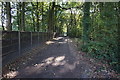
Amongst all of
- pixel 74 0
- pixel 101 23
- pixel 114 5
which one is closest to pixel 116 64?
pixel 101 23

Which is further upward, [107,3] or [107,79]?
[107,3]

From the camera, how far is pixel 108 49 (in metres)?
6.11

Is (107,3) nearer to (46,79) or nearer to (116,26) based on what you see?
(116,26)

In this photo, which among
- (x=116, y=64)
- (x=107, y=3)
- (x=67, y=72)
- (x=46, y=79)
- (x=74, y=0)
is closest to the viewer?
(x=46, y=79)

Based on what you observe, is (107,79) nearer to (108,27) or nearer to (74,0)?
(108,27)

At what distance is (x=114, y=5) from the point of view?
5906mm

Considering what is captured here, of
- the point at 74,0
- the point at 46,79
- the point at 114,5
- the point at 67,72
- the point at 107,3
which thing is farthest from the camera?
the point at 74,0

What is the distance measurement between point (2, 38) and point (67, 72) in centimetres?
306

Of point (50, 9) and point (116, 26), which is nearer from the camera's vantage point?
point (116, 26)

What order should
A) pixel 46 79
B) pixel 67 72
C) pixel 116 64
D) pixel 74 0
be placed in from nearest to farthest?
1. pixel 46 79
2. pixel 67 72
3. pixel 116 64
4. pixel 74 0

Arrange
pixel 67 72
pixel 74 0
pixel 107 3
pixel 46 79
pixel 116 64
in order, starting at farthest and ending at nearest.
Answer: pixel 74 0 → pixel 107 3 → pixel 116 64 → pixel 67 72 → pixel 46 79

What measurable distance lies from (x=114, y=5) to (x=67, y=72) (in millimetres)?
3960

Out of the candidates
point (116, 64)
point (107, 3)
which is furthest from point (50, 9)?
point (116, 64)

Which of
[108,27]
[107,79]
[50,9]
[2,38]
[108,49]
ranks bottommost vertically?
[107,79]
